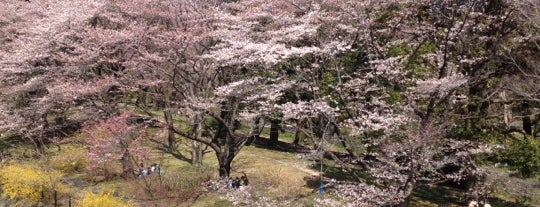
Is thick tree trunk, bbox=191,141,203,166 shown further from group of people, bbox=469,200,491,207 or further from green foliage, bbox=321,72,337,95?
→ group of people, bbox=469,200,491,207

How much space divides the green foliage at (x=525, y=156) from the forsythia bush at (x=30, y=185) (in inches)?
682

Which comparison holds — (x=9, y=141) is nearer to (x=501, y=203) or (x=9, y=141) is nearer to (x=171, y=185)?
(x=171, y=185)

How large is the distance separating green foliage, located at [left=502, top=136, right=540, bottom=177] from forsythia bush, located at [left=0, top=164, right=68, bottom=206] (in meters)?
17.3

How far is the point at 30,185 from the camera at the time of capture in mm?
17453

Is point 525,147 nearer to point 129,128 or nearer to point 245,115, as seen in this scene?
point 245,115

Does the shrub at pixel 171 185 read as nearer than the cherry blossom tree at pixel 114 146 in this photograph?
Yes

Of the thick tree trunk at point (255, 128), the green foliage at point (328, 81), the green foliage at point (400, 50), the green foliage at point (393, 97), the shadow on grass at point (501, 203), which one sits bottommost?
the shadow on grass at point (501, 203)

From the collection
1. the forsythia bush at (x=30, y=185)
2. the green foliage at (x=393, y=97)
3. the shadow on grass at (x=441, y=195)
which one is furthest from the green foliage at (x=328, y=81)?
the forsythia bush at (x=30, y=185)

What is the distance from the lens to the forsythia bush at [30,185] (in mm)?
17391

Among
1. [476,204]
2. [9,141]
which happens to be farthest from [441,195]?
[9,141]

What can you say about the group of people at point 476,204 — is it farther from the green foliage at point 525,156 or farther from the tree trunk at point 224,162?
the tree trunk at point 224,162

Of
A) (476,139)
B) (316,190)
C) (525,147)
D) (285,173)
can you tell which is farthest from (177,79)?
(525,147)

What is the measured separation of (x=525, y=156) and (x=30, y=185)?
18.4 meters

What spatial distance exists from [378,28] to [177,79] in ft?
29.6
